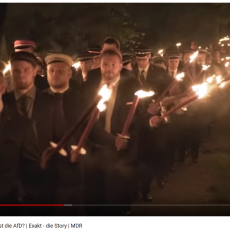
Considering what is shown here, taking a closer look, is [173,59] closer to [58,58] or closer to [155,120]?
[155,120]

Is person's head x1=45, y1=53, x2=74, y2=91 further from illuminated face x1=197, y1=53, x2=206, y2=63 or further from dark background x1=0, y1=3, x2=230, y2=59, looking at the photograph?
illuminated face x1=197, y1=53, x2=206, y2=63

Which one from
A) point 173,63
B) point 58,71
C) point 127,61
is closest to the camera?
point 58,71

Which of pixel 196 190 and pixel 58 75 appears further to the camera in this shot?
pixel 196 190

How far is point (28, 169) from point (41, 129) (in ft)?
0.82

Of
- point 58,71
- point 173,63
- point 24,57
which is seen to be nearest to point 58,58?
point 58,71

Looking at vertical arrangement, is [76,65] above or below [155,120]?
above

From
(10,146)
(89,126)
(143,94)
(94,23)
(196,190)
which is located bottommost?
(196,190)

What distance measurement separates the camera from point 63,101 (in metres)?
2.22

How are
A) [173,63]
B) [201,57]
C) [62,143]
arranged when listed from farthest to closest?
1. [201,57]
2. [173,63]
3. [62,143]

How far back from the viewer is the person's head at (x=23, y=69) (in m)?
2.18

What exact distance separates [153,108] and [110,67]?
0.35 m

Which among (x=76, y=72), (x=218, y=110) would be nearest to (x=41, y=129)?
(x=76, y=72)

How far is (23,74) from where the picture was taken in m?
2.18

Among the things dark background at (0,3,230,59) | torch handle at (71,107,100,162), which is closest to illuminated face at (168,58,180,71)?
dark background at (0,3,230,59)
